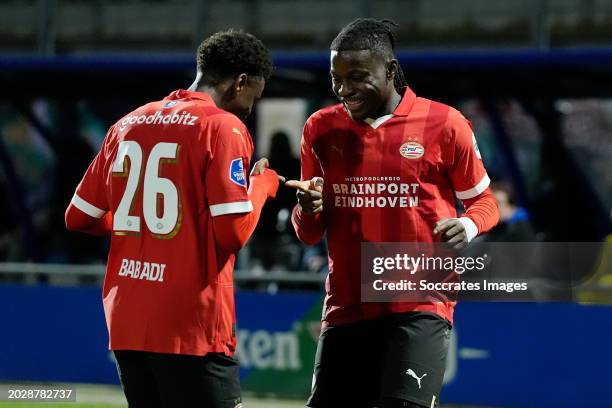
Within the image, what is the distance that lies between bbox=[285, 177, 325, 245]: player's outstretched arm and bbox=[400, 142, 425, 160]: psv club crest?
0.39 metres

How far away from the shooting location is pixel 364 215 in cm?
533

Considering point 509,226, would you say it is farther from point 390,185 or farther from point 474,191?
point 390,185

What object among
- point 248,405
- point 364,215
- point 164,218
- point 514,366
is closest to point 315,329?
point 248,405

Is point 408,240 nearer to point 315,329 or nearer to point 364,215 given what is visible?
point 364,215

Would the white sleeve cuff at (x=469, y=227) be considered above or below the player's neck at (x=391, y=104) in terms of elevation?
below

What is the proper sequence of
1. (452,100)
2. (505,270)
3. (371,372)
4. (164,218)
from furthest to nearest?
(452,100), (505,270), (371,372), (164,218)

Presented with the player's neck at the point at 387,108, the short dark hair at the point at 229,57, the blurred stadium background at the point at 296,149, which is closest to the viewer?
the short dark hair at the point at 229,57

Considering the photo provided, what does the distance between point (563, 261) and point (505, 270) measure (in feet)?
4.01

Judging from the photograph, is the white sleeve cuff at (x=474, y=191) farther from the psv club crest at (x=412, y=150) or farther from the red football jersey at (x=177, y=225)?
the red football jersey at (x=177, y=225)

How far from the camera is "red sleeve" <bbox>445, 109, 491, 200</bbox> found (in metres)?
5.32

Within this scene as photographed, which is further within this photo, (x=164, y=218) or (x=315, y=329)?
(x=315, y=329)

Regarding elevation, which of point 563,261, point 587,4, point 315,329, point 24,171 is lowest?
point 315,329

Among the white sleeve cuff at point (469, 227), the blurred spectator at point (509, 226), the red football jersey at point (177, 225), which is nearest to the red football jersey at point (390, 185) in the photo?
the white sleeve cuff at point (469, 227)

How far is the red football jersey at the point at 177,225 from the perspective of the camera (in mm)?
4676
